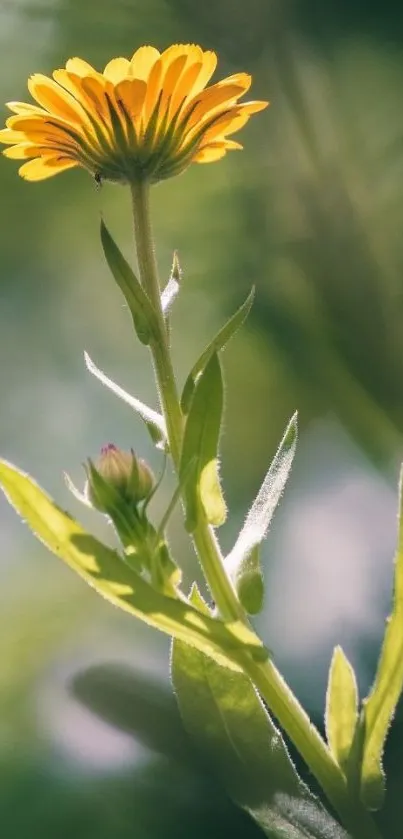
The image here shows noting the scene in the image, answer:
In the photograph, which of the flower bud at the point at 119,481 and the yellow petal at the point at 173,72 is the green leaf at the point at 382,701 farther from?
the yellow petal at the point at 173,72

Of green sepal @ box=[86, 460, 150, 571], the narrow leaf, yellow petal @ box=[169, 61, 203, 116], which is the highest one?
yellow petal @ box=[169, 61, 203, 116]

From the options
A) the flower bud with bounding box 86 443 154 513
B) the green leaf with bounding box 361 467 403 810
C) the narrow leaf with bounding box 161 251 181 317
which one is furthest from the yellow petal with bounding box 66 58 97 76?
the green leaf with bounding box 361 467 403 810

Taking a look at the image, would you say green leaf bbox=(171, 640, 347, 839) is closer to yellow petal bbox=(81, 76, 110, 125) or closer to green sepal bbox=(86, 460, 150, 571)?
green sepal bbox=(86, 460, 150, 571)

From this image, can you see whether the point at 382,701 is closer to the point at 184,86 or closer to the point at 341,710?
the point at 341,710

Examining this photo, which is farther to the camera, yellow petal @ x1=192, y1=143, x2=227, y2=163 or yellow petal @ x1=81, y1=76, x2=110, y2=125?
yellow petal @ x1=192, y1=143, x2=227, y2=163

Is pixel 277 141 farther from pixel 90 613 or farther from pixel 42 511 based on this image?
pixel 42 511

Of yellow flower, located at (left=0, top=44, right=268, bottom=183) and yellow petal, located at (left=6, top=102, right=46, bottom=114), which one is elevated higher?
yellow petal, located at (left=6, top=102, right=46, bottom=114)

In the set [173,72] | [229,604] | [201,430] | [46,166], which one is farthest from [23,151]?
[229,604]
